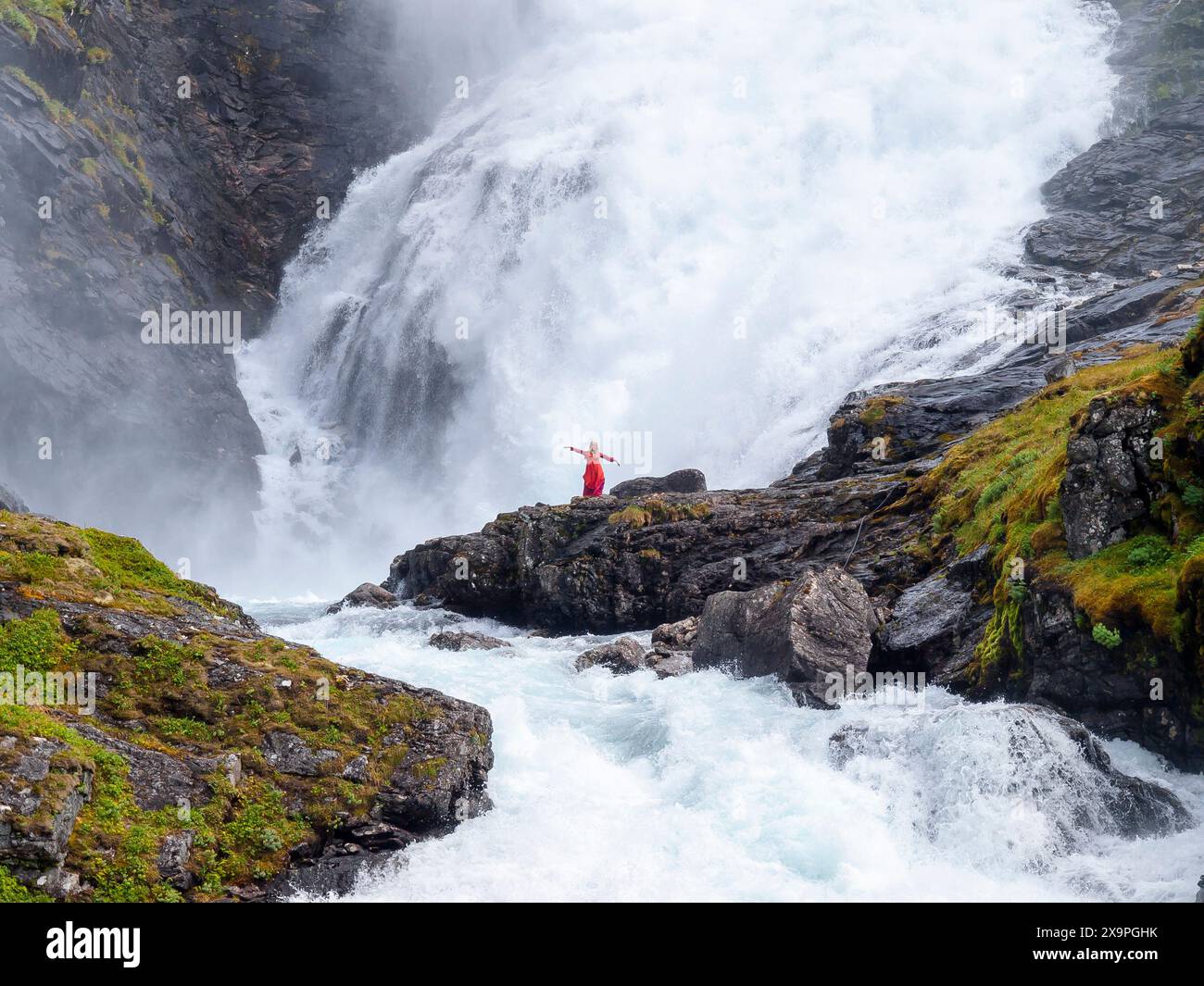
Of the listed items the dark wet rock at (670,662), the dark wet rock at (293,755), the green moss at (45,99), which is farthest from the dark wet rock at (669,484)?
the green moss at (45,99)

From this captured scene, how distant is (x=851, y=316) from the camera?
3553 cm

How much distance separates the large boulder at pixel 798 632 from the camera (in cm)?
1462

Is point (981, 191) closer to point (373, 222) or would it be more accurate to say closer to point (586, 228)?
point (586, 228)

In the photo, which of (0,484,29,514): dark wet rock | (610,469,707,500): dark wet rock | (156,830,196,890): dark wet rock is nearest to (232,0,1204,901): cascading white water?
(610,469,707,500): dark wet rock

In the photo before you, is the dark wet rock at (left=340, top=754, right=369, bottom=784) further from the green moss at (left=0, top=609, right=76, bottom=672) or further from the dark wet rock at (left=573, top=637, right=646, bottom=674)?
the dark wet rock at (left=573, top=637, right=646, bottom=674)

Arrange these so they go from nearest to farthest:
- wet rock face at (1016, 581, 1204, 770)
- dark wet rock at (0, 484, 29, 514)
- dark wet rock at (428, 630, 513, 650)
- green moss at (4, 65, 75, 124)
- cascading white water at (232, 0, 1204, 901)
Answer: wet rock face at (1016, 581, 1204, 770), dark wet rock at (428, 630, 513, 650), dark wet rock at (0, 484, 29, 514), cascading white water at (232, 0, 1204, 901), green moss at (4, 65, 75, 124)

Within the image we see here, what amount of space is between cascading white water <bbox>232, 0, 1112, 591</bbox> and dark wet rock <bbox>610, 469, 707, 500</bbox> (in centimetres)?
568

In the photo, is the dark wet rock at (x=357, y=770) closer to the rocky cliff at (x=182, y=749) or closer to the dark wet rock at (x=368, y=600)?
the rocky cliff at (x=182, y=749)

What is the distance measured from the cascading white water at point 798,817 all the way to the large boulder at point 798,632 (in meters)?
0.73

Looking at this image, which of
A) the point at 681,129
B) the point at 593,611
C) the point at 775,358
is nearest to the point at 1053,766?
the point at 593,611

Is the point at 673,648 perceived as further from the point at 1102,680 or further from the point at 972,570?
the point at 1102,680

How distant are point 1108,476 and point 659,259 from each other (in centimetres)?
3280

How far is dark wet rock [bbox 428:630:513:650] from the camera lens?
1950 cm

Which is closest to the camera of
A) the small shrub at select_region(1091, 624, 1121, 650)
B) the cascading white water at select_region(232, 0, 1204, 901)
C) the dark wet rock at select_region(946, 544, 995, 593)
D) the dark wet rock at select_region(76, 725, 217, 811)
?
the dark wet rock at select_region(76, 725, 217, 811)
